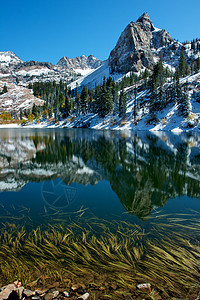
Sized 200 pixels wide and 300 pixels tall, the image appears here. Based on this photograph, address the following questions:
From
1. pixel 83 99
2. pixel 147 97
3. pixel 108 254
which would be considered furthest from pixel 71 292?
pixel 83 99

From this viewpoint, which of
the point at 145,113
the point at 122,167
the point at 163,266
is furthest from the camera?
the point at 145,113

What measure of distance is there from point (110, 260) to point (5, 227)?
481 centimetres

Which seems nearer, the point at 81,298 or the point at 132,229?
the point at 81,298

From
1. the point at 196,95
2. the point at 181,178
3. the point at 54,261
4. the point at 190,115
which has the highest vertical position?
the point at 196,95

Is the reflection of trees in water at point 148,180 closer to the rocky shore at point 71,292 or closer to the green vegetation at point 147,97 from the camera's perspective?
the rocky shore at point 71,292

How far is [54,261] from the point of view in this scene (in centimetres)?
518

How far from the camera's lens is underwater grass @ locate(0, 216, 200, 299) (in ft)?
14.8

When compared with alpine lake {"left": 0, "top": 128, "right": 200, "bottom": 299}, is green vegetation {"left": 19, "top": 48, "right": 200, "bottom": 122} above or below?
above

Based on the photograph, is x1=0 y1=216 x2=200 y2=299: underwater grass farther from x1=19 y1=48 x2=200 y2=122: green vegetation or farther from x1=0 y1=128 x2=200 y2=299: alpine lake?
x1=19 y1=48 x2=200 y2=122: green vegetation

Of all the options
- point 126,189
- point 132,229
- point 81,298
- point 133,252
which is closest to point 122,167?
point 126,189

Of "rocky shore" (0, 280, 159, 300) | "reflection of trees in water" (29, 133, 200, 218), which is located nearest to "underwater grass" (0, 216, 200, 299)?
"rocky shore" (0, 280, 159, 300)

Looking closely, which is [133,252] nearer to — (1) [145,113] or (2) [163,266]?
(2) [163,266]

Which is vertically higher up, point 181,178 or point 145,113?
point 145,113

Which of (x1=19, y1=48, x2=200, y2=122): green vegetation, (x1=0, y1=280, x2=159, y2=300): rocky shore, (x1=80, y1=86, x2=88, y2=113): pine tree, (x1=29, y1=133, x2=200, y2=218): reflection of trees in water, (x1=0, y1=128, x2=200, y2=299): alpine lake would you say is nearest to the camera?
(x1=0, y1=280, x2=159, y2=300): rocky shore
